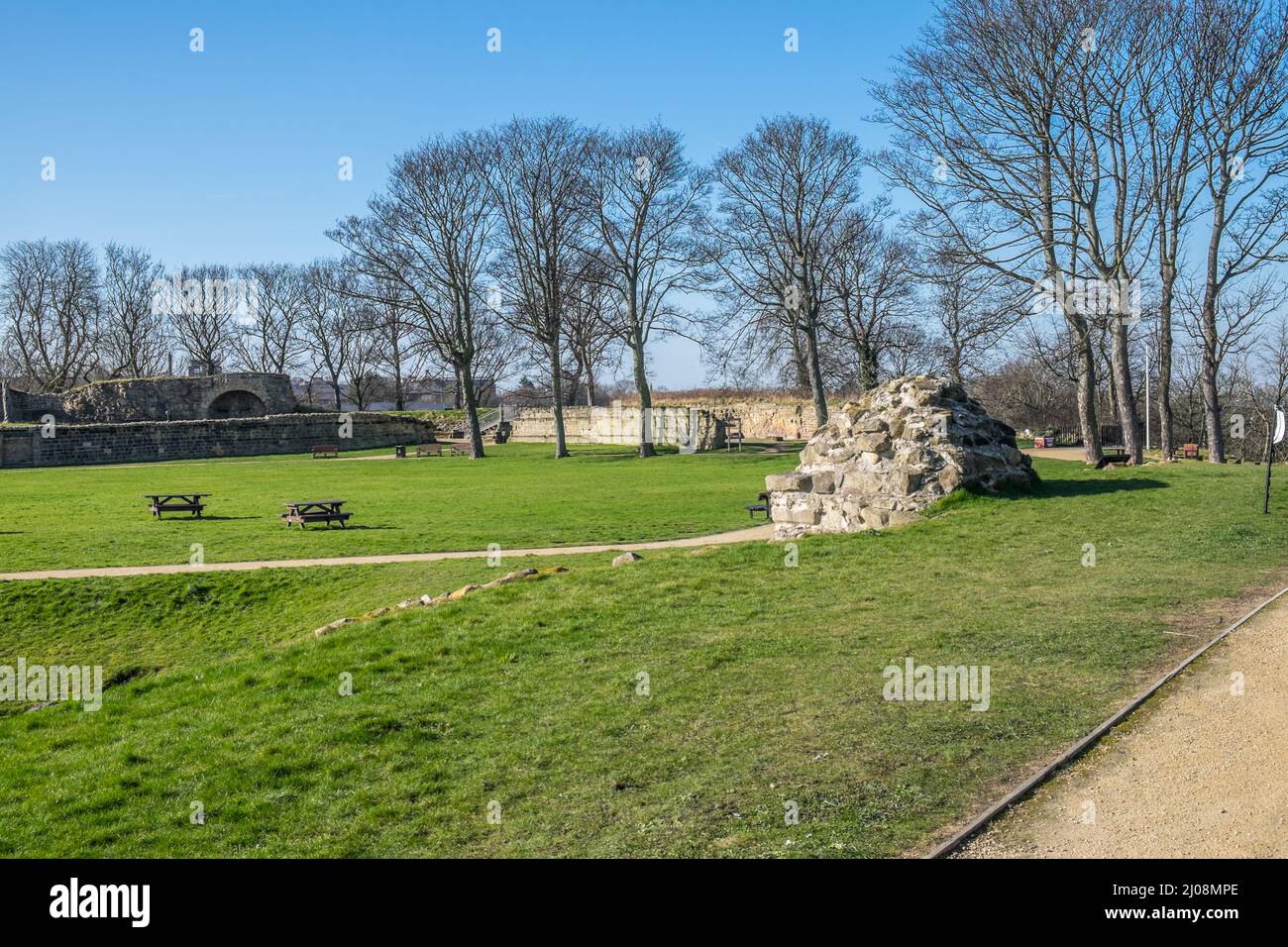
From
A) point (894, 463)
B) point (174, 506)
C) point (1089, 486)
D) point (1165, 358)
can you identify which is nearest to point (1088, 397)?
point (1165, 358)

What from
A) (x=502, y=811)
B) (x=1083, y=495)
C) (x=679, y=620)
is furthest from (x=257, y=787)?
(x=1083, y=495)

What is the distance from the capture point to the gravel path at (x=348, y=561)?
17422 mm

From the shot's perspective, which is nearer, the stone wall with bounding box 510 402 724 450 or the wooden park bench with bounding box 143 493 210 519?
the wooden park bench with bounding box 143 493 210 519

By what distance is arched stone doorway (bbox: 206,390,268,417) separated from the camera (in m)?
65.6

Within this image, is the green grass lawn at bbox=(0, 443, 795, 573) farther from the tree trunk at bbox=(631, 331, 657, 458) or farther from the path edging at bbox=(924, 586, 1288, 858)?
the path edging at bbox=(924, 586, 1288, 858)

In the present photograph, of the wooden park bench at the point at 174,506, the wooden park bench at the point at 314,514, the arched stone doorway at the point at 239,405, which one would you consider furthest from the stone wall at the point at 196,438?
the wooden park bench at the point at 314,514

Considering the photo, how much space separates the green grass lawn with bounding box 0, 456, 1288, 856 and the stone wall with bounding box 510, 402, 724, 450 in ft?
126

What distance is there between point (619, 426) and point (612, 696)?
5431 cm

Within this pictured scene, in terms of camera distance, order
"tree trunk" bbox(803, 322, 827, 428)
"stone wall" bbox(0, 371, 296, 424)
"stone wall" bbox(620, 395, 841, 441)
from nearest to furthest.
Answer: "tree trunk" bbox(803, 322, 827, 428)
"stone wall" bbox(0, 371, 296, 424)
"stone wall" bbox(620, 395, 841, 441)

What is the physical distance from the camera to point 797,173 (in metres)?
44.1

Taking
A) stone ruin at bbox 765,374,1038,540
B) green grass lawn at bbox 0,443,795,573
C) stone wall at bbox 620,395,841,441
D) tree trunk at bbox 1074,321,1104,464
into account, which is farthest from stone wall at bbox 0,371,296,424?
stone ruin at bbox 765,374,1038,540

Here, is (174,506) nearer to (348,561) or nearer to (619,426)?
(348,561)
